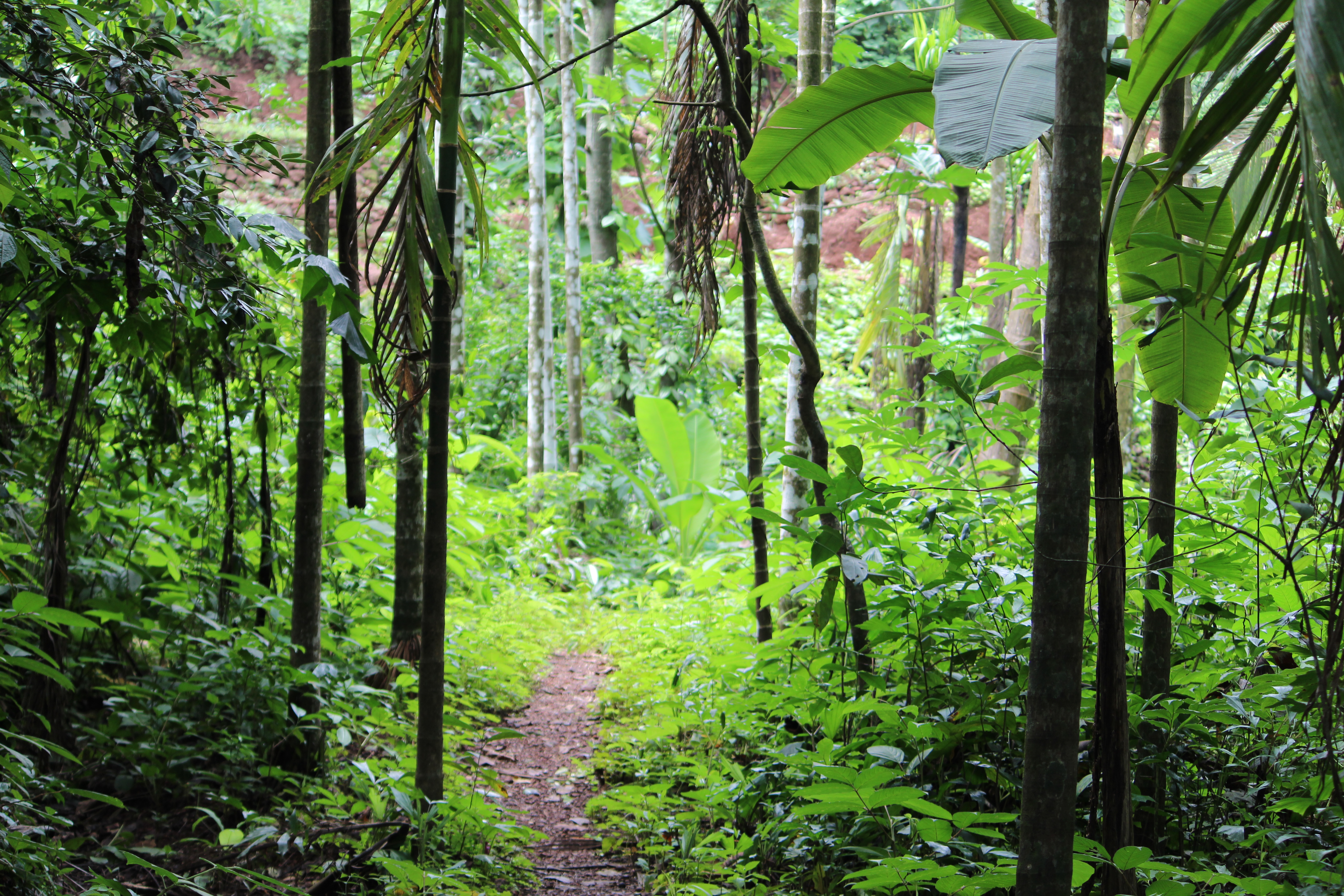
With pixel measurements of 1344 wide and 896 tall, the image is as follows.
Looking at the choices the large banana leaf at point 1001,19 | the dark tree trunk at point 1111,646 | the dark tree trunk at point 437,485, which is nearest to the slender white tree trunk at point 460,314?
the dark tree trunk at point 437,485

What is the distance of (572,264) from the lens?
9453mm

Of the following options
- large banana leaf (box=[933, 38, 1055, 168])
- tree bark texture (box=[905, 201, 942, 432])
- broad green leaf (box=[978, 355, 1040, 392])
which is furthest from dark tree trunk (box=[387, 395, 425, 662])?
tree bark texture (box=[905, 201, 942, 432])

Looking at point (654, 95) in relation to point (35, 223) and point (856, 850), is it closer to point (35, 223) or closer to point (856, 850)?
point (35, 223)

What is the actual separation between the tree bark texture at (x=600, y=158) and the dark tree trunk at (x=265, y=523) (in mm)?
7912

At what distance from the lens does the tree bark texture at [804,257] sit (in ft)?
14.2

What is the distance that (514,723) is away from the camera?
16.1 feet

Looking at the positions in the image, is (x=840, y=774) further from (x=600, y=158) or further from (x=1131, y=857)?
(x=600, y=158)

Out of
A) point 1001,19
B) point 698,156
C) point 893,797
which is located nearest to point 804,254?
point 698,156

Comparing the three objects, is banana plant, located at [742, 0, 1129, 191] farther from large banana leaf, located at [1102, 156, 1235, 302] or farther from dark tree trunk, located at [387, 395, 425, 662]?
dark tree trunk, located at [387, 395, 425, 662]

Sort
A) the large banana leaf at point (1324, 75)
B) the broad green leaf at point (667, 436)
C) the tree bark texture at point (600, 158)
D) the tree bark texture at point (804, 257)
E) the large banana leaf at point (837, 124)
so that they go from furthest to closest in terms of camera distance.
→ the tree bark texture at point (600, 158) < the broad green leaf at point (667, 436) < the tree bark texture at point (804, 257) < the large banana leaf at point (837, 124) < the large banana leaf at point (1324, 75)

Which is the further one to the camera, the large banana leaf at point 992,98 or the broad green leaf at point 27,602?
the broad green leaf at point 27,602

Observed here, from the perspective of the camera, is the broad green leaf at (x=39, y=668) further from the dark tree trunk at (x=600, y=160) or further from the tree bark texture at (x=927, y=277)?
the dark tree trunk at (x=600, y=160)

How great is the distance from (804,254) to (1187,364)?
88.5 inches

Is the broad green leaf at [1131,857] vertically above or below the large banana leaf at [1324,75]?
below
